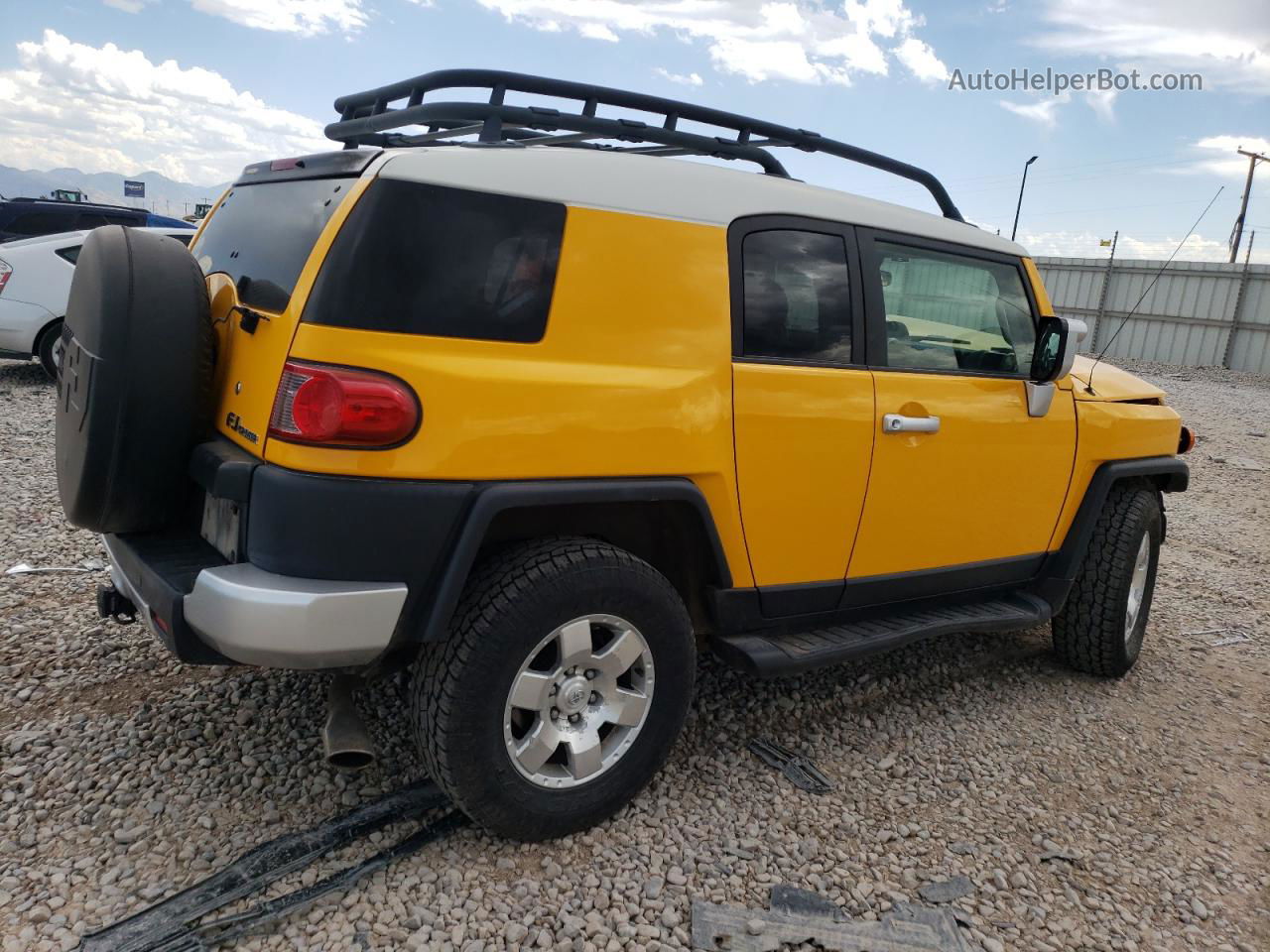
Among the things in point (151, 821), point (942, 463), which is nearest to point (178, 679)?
point (151, 821)

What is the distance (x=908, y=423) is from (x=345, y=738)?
2059mm

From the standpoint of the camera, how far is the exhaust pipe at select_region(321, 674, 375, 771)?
8.11 feet

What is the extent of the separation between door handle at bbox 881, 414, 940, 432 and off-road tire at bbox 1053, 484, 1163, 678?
55.1 inches

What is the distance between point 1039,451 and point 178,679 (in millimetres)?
3446

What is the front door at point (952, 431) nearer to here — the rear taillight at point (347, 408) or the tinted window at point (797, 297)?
the tinted window at point (797, 297)

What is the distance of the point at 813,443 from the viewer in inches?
113

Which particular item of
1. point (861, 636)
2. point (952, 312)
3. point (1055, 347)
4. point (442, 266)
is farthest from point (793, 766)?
point (442, 266)

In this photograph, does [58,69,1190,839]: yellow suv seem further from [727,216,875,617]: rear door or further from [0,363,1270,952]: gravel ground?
[0,363,1270,952]: gravel ground

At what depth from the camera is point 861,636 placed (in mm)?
3164

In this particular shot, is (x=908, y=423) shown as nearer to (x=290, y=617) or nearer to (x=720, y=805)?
(x=720, y=805)

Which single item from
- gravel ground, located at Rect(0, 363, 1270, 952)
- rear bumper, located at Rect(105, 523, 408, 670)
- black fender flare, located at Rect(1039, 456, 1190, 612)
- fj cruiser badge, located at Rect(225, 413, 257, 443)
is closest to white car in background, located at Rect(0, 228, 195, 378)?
gravel ground, located at Rect(0, 363, 1270, 952)

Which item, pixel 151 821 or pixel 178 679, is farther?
pixel 178 679

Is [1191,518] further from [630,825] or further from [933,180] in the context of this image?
[630,825]

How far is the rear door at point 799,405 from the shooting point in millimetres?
2771
